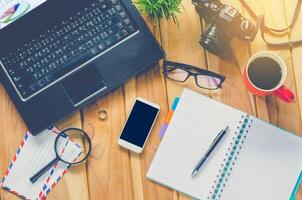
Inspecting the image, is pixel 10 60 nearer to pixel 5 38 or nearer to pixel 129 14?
pixel 5 38

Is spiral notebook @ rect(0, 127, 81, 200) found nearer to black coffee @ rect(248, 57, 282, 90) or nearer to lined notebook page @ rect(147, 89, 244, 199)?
lined notebook page @ rect(147, 89, 244, 199)

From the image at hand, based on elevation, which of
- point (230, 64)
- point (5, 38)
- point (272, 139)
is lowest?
point (272, 139)

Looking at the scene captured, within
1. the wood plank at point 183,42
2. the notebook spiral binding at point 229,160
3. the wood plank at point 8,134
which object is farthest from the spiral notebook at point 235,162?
the wood plank at point 8,134

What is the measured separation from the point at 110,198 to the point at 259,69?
1.52 ft

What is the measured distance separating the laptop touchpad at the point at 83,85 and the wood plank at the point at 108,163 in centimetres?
7

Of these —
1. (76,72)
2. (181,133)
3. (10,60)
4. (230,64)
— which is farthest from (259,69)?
(10,60)

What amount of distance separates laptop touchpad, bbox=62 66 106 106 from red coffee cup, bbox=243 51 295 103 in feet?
1.13

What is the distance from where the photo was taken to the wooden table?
3.65 feet

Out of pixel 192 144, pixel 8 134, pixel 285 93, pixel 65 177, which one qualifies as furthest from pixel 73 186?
pixel 285 93

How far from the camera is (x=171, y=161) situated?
3.64ft

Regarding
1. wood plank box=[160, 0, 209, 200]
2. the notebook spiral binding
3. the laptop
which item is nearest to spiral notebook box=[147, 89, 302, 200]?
the notebook spiral binding

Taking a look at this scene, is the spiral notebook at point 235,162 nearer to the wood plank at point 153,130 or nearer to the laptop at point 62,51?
the wood plank at point 153,130

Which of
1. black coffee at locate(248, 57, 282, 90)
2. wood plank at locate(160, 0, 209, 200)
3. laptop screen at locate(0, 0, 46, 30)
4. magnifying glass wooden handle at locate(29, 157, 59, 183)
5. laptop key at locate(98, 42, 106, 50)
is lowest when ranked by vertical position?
magnifying glass wooden handle at locate(29, 157, 59, 183)

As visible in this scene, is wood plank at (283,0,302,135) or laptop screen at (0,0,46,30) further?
wood plank at (283,0,302,135)
